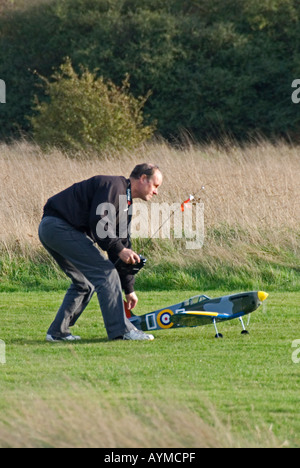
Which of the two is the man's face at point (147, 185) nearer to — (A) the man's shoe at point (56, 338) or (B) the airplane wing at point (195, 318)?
(B) the airplane wing at point (195, 318)

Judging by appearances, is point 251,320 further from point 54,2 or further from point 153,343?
point 54,2

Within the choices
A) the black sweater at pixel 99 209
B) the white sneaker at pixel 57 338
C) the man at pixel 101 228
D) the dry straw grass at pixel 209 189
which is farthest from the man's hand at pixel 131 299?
the dry straw grass at pixel 209 189

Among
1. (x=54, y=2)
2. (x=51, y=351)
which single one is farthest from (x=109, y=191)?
(x=54, y=2)

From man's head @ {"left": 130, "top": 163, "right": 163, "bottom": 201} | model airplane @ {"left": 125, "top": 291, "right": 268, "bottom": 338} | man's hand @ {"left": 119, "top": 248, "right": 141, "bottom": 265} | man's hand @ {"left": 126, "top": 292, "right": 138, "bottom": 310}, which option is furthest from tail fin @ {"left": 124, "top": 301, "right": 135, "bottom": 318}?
man's head @ {"left": 130, "top": 163, "right": 163, "bottom": 201}

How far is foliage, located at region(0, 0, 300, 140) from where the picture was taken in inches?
1237

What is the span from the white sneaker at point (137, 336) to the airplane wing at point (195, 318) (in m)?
0.30

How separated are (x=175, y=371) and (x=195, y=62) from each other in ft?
91.6

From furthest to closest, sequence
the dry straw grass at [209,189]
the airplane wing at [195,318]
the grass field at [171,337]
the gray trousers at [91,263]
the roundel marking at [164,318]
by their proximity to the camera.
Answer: the dry straw grass at [209,189]
the roundel marking at [164,318]
the airplane wing at [195,318]
the gray trousers at [91,263]
the grass field at [171,337]

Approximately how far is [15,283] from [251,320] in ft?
13.8

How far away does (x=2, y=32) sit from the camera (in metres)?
36.5

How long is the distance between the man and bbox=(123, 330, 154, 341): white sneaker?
0.09 metres

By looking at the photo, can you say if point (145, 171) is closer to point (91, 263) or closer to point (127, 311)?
point (91, 263)

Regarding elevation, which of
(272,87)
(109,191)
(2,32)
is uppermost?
(2,32)

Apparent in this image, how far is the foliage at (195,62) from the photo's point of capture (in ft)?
103
